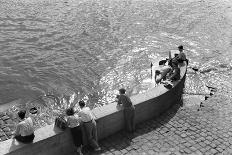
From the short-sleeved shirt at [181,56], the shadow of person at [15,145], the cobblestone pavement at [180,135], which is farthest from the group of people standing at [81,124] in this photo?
the short-sleeved shirt at [181,56]

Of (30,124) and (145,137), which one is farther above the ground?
(30,124)

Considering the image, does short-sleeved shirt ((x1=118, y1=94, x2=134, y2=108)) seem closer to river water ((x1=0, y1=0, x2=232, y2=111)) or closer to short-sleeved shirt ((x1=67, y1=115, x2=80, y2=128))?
short-sleeved shirt ((x1=67, y1=115, x2=80, y2=128))

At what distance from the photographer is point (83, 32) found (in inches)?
1058

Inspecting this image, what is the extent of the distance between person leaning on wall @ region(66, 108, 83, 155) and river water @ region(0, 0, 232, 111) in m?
6.49

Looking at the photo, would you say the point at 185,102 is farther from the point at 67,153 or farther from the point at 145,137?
the point at 67,153

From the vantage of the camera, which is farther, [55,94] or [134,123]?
[55,94]

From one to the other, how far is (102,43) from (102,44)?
0.64 feet

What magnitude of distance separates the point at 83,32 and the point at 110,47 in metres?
3.70

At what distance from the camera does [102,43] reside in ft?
82.1

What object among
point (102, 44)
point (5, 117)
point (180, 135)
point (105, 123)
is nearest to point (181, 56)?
point (180, 135)

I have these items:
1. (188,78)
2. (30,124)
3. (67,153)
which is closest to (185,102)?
(188,78)

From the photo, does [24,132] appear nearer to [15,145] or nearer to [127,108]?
[15,145]

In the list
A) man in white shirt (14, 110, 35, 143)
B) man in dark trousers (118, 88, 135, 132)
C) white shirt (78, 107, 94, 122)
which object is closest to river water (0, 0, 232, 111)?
man in dark trousers (118, 88, 135, 132)

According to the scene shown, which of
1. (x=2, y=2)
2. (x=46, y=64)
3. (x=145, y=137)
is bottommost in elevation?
(x=145, y=137)
